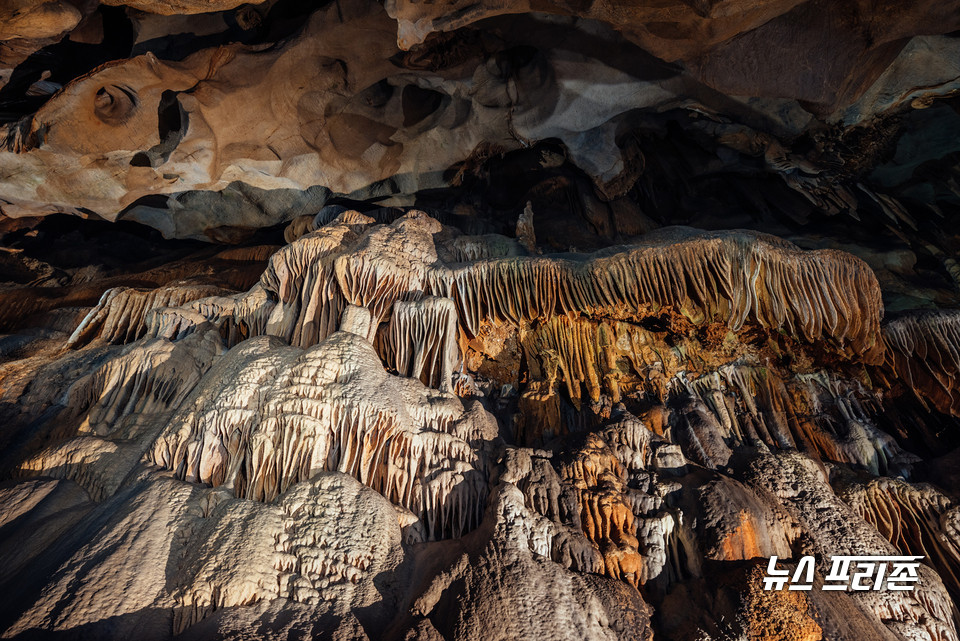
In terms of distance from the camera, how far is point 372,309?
5.05m

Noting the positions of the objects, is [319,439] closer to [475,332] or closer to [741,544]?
[475,332]

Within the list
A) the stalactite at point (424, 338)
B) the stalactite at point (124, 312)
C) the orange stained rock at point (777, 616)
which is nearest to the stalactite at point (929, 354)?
the orange stained rock at point (777, 616)

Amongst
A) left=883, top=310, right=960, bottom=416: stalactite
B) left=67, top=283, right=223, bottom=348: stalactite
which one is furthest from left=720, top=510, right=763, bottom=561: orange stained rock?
left=67, top=283, right=223, bottom=348: stalactite

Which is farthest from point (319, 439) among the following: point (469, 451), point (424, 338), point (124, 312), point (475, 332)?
point (124, 312)

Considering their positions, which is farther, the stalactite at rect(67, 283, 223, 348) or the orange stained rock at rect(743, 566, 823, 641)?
the stalactite at rect(67, 283, 223, 348)

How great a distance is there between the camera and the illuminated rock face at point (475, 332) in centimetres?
277

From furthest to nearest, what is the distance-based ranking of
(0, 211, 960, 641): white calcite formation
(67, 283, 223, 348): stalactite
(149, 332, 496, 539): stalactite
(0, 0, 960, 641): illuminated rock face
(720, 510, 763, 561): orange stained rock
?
(67, 283, 223, 348): stalactite
(149, 332, 496, 539): stalactite
(720, 510, 763, 561): orange stained rock
(0, 0, 960, 641): illuminated rock face
(0, 211, 960, 641): white calcite formation

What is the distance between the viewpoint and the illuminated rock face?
2.77m

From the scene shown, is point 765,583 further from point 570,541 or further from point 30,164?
point 30,164

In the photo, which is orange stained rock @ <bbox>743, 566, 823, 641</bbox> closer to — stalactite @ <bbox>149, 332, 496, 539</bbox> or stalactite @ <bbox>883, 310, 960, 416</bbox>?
stalactite @ <bbox>149, 332, 496, 539</bbox>

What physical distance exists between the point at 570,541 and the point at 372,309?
316 centimetres

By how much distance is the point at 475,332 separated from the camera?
5.35 meters

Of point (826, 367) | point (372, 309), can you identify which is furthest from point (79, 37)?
point (826, 367)

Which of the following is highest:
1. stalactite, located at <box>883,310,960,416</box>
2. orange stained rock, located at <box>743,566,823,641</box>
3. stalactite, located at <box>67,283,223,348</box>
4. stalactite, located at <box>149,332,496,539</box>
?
stalactite, located at <box>67,283,223,348</box>
